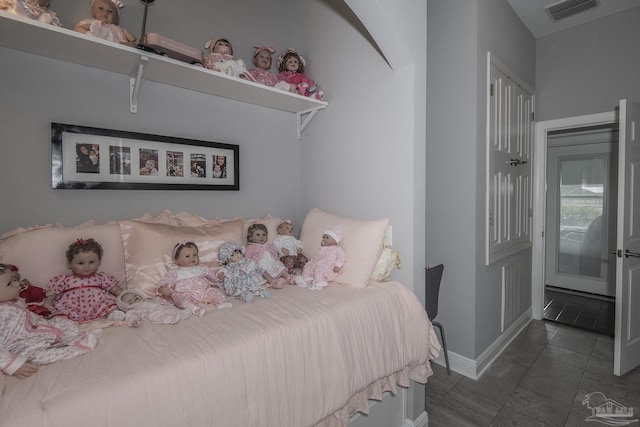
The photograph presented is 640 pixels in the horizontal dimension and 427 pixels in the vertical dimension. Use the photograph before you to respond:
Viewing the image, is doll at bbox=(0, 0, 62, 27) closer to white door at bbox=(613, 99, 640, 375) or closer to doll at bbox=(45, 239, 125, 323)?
doll at bbox=(45, 239, 125, 323)

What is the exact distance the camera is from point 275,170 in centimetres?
234

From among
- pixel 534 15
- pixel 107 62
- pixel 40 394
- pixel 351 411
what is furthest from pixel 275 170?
pixel 534 15

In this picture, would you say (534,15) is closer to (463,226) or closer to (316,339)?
(463,226)

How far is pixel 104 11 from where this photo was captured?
4.93 feet

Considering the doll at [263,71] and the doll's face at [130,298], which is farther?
the doll at [263,71]

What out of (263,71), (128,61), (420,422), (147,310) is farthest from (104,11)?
(420,422)

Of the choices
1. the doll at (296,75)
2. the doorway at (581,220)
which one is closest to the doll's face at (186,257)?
the doll at (296,75)

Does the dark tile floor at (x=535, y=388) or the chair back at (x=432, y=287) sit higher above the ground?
the chair back at (x=432, y=287)

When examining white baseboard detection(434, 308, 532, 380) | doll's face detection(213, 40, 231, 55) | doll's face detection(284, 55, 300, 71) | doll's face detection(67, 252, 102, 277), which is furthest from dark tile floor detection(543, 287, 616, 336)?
doll's face detection(67, 252, 102, 277)

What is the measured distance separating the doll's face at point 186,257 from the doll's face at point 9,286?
1.85 feet

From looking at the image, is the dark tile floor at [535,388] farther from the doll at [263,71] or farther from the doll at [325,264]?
the doll at [263,71]

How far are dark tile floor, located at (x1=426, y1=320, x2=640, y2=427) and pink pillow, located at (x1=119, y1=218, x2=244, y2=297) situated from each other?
1663 mm

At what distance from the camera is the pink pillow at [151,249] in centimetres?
148

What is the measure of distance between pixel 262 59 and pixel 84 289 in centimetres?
168
